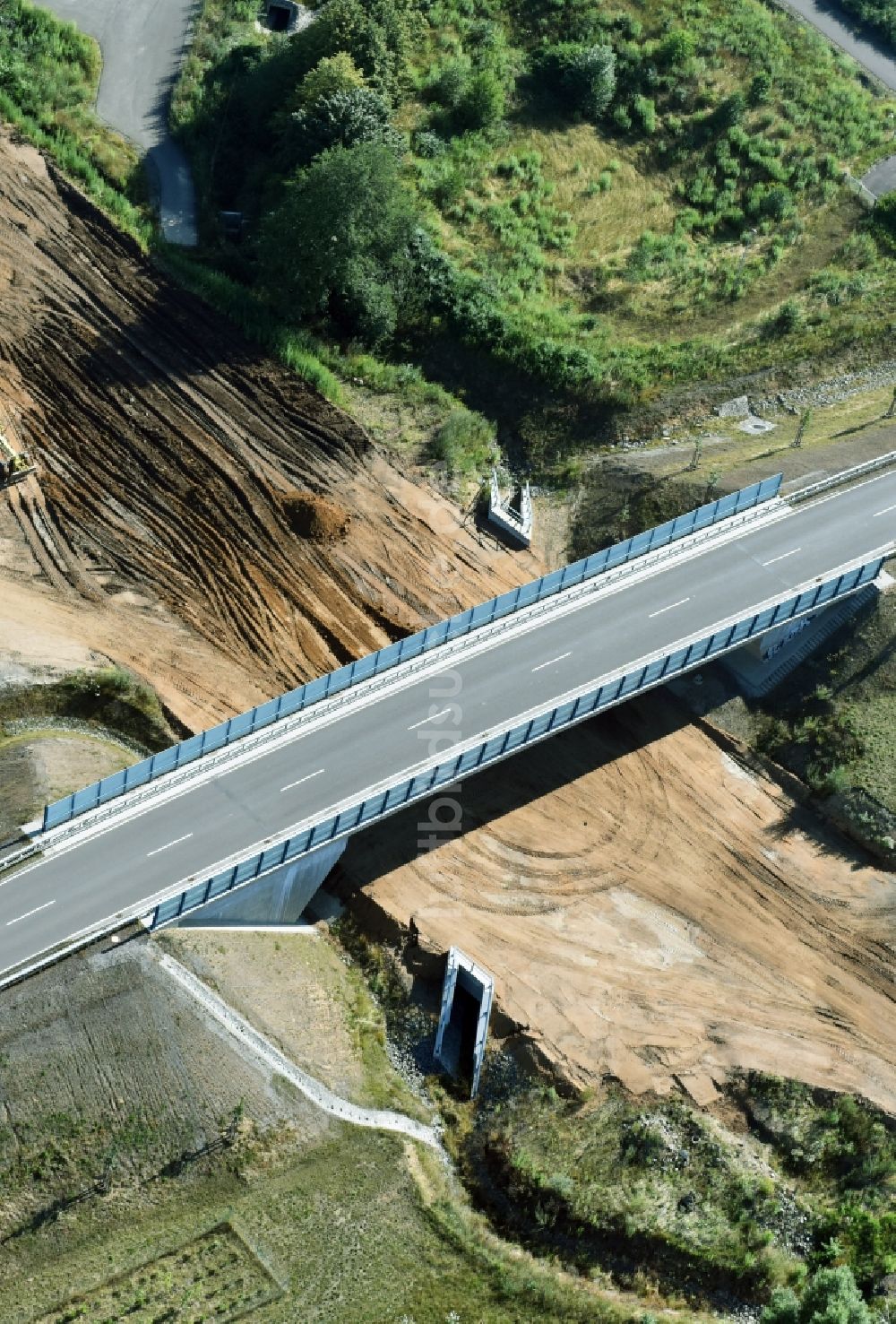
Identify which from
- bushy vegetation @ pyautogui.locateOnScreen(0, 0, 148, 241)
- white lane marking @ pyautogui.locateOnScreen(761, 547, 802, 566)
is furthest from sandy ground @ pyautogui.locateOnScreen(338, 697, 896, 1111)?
bushy vegetation @ pyautogui.locateOnScreen(0, 0, 148, 241)

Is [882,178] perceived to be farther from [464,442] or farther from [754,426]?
[464,442]

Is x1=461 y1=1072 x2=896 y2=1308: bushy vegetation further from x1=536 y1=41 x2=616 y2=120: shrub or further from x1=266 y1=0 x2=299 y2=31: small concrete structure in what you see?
x1=266 y1=0 x2=299 y2=31: small concrete structure

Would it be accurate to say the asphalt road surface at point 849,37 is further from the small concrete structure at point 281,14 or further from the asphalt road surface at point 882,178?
the small concrete structure at point 281,14

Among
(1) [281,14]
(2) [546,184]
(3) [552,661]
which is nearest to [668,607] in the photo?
(3) [552,661]

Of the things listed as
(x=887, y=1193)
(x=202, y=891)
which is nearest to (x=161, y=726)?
(x=202, y=891)

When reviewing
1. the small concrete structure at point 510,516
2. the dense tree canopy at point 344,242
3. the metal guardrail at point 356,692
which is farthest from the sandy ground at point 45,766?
the dense tree canopy at point 344,242

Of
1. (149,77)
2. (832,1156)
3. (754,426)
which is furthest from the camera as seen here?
(149,77)
